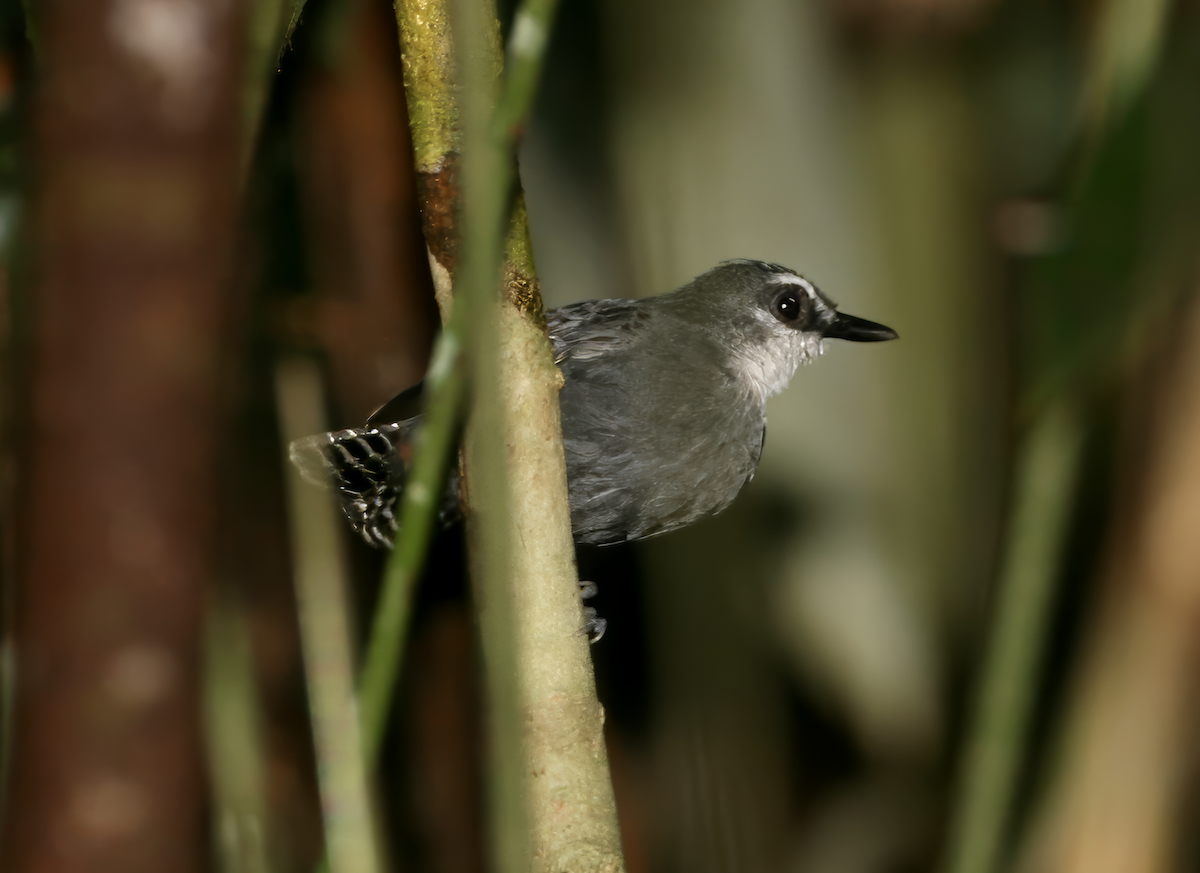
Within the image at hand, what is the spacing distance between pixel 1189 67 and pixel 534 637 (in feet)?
2.53

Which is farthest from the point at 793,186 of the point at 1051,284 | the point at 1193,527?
the point at 1051,284

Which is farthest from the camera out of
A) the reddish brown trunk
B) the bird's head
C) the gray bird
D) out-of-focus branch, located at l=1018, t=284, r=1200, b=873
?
the bird's head

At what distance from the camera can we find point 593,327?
2391 mm

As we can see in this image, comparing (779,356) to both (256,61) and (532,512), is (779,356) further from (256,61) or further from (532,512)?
(256,61)

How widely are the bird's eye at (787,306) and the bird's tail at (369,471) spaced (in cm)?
91

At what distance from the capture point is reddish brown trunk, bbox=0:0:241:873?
1.29 ft

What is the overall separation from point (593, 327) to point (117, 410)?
6.60 feet

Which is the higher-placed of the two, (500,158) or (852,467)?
(500,158)

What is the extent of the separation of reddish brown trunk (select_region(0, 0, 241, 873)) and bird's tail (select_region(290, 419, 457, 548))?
159 cm

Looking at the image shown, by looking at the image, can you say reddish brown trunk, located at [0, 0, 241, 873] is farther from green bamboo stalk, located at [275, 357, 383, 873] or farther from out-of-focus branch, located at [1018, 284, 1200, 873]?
out-of-focus branch, located at [1018, 284, 1200, 873]

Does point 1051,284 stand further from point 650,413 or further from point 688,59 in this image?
point 688,59

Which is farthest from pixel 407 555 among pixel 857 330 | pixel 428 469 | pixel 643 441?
pixel 857 330

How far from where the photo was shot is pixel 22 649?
0.41 metres

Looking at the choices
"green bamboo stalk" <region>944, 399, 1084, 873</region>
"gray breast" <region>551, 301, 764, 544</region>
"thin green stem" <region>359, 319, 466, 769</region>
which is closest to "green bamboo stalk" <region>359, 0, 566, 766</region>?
"thin green stem" <region>359, 319, 466, 769</region>
